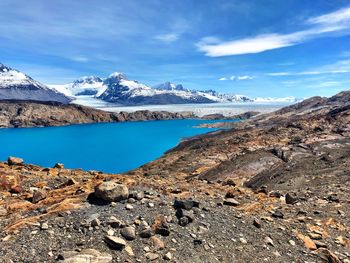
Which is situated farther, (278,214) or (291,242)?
(278,214)

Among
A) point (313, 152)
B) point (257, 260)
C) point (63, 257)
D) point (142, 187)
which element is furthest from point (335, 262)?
point (313, 152)

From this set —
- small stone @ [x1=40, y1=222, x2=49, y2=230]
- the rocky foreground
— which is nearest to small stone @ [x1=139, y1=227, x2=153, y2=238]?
the rocky foreground

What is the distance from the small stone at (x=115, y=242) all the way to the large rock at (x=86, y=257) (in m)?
0.52

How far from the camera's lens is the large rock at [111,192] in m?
13.3

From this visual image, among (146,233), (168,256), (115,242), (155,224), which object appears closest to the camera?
(115,242)

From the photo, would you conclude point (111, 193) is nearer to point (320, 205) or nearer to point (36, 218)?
point (36, 218)

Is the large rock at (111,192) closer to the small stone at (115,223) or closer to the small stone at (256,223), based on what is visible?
the small stone at (115,223)

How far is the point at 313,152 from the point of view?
46625mm

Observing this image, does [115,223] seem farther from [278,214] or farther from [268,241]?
[278,214]

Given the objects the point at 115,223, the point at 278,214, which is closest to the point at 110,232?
the point at 115,223

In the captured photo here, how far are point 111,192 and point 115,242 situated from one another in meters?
2.79

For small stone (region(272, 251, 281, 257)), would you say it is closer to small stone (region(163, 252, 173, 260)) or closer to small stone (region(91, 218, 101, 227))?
small stone (region(163, 252, 173, 260))

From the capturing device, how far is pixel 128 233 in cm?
1155

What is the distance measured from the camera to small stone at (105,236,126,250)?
35.7ft
